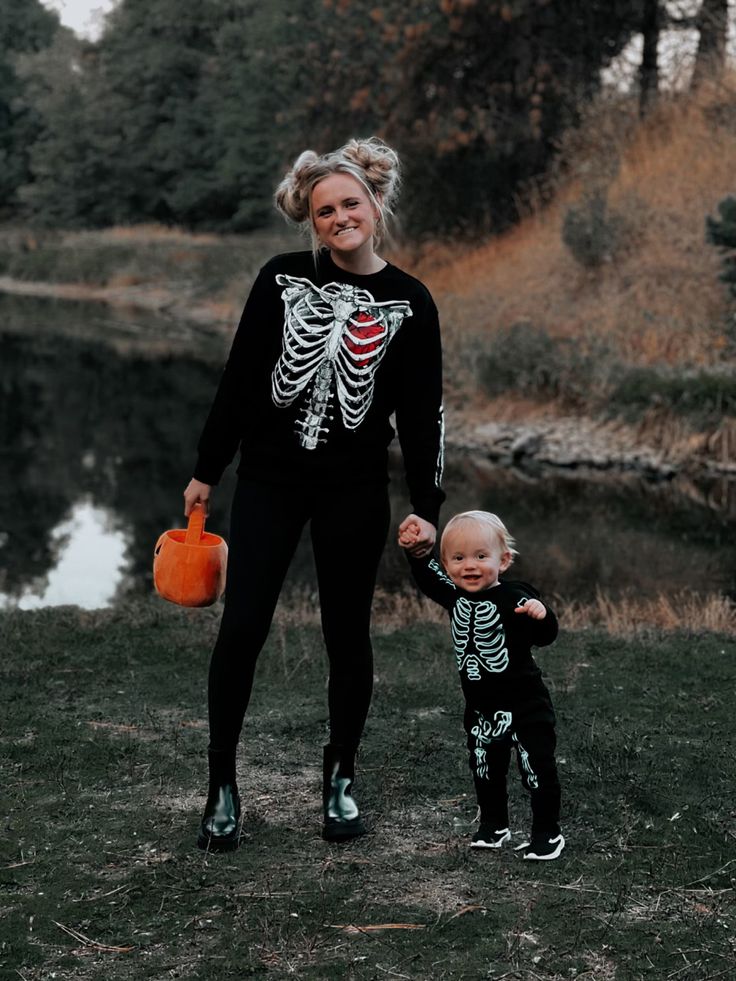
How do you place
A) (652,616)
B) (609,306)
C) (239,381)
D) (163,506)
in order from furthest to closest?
(609,306)
(163,506)
(652,616)
(239,381)

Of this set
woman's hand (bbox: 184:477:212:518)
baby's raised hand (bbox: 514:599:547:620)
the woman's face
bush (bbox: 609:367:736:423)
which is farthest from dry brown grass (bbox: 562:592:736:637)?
bush (bbox: 609:367:736:423)

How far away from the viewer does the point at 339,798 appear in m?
4.29

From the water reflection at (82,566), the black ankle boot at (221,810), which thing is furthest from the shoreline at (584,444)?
the black ankle boot at (221,810)

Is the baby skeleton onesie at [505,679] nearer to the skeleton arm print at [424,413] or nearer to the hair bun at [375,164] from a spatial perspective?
the skeleton arm print at [424,413]

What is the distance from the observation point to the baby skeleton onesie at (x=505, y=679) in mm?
4043

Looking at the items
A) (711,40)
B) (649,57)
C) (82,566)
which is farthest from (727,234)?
(82,566)

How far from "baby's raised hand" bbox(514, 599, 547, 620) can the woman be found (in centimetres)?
34

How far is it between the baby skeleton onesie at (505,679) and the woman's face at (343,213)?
0.96m

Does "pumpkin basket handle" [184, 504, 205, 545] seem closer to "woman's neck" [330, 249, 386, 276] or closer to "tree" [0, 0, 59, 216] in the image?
"woman's neck" [330, 249, 386, 276]

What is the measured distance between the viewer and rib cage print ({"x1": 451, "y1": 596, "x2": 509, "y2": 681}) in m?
4.04

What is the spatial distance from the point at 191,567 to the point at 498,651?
1012 mm

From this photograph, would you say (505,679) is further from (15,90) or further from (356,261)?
(15,90)

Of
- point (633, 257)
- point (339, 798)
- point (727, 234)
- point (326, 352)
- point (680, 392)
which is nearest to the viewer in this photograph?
point (326, 352)

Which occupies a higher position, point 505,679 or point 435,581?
point 435,581
